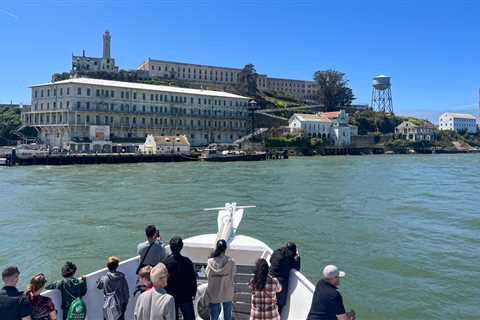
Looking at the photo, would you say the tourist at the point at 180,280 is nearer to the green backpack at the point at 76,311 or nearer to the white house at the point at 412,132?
the green backpack at the point at 76,311

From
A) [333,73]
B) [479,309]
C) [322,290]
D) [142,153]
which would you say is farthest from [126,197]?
[333,73]

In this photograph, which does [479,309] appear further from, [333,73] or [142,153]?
[333,73]

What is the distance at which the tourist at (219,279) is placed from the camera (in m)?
6.70

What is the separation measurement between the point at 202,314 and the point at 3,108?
403 ft

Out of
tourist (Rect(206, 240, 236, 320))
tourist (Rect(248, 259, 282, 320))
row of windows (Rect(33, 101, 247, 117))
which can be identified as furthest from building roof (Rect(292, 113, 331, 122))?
tourist (Rect(248, 259, 282, 320))

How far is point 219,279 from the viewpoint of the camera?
6766 mm

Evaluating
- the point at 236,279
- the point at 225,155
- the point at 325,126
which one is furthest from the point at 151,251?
the point at 325,126

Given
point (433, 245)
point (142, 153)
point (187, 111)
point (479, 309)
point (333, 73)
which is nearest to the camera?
point (479, 309)

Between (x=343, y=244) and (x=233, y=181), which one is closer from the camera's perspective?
(x=343, y=244)

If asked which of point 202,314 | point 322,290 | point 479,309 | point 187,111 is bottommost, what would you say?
point 479,309

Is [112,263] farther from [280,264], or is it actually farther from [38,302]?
[280,264]

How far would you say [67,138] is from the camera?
86250 millimetres

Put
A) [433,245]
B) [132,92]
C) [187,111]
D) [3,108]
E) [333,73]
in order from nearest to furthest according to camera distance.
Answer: [433,245] → [132,92] → [187,111] → [3,108] → [333,73]

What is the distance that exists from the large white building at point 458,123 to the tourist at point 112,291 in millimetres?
197385
